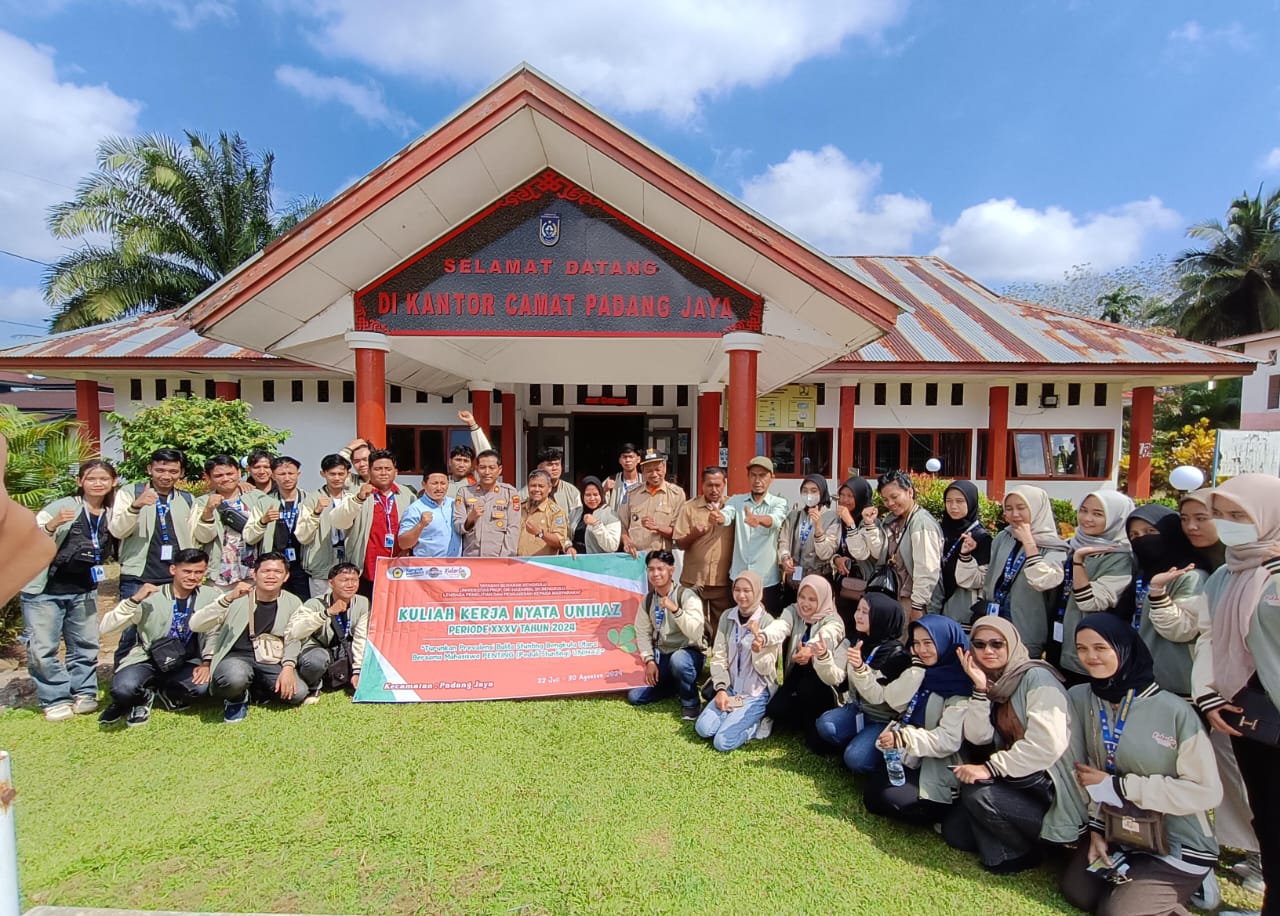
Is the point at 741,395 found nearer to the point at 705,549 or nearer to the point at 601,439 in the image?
the point at 705,549

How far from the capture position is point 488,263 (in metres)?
6.45

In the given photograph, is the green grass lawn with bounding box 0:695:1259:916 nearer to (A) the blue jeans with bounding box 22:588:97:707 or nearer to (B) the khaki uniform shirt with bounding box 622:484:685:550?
(A) the blue jeans with bounding box 22:588:97:707

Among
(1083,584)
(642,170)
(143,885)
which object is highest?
(642,170)

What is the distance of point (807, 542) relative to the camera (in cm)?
482

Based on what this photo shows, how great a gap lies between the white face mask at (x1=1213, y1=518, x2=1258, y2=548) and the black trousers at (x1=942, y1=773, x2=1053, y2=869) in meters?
1.35

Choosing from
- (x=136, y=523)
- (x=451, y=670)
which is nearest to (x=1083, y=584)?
(x=451, y=670)

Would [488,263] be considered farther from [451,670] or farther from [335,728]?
[335,728]

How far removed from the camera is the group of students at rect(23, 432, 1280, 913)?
259 cm

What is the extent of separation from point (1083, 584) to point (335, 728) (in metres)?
5.00

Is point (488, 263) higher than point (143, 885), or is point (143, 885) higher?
point (488, 263)

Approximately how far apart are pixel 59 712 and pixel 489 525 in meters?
3.39

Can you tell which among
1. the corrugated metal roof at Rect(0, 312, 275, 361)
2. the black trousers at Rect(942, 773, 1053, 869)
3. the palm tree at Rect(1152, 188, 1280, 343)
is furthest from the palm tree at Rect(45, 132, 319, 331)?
the palm tree at Rect(1152, 188, 1280, 343)

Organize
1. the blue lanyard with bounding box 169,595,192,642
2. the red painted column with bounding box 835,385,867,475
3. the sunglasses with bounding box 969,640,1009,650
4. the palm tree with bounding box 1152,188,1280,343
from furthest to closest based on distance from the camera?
the palm tree with bounding box 1152,188,1280,343
the red painted column with bounding box 835,385,867,475
the blue lanyard with bounding box 169,595,192,642
the sunglasses with bounding box 969,640,1009,650

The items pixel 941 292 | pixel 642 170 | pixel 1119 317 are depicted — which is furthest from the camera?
pixel 1119 317
